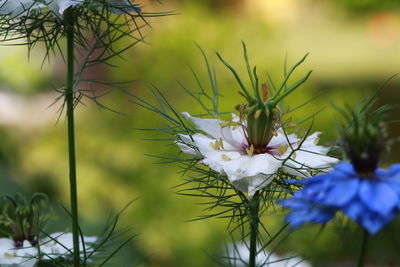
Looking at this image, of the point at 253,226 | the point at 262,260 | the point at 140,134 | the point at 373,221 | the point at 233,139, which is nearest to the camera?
the point at 373,221

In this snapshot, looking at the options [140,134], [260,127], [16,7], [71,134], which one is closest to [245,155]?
[260,127]

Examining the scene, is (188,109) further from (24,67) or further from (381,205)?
(381,205)

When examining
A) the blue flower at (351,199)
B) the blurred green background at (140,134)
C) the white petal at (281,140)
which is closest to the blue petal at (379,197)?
the blue flower at (351,199)

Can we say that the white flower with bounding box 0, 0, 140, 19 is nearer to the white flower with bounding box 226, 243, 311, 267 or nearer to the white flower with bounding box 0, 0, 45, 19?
the white flower with bounding box 0, 0, 45, 19

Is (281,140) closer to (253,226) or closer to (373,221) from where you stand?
(253,226)

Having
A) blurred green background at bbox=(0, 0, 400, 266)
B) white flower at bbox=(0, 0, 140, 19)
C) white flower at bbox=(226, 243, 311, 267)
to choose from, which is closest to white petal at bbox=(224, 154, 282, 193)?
white flower at bbox=(226, 243, 311, 267)

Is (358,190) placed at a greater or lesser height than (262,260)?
greater

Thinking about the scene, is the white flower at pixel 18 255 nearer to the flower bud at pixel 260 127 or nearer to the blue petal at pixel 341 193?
the flower bud at pixel 260 127
